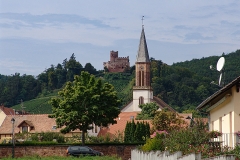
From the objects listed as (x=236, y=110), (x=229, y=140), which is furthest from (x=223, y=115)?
(x=229, y=140)

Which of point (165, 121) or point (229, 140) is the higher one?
point (165, 121)

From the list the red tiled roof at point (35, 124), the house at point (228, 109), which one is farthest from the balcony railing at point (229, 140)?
the red tiled roof at point (35, 124)

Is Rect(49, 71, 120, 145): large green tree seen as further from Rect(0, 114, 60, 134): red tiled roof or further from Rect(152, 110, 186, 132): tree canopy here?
Rect(0, 114, 60, 134): red tiled roof

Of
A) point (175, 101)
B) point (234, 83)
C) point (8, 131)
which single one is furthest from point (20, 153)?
point (175, 101)

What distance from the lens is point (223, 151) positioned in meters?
23.0

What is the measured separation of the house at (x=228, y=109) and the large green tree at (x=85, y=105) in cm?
3923

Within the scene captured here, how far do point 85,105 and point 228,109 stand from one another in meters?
42.5

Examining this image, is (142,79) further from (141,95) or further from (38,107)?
(38,107)

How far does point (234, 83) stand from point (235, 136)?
213 centimetres

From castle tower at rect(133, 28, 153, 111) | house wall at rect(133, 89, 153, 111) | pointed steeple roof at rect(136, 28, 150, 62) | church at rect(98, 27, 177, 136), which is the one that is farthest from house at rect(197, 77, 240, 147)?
house wall at rect(133, 89, 153, 111)

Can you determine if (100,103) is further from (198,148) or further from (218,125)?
(198,148)

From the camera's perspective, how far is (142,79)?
174 metres

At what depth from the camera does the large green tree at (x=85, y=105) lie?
70688 mm

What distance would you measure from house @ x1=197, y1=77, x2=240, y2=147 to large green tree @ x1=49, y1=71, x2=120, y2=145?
129ft
